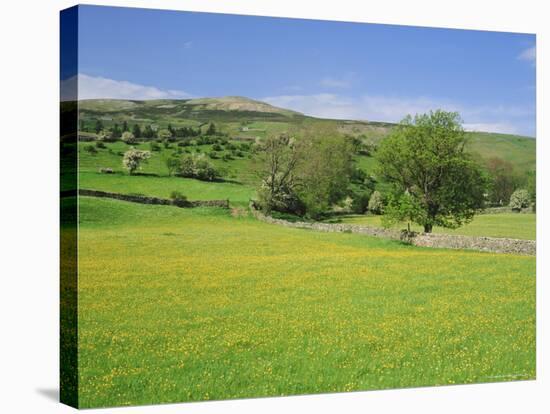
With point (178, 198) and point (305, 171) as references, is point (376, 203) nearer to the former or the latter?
point (305, 171)

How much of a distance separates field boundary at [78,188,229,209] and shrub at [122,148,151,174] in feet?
1.50

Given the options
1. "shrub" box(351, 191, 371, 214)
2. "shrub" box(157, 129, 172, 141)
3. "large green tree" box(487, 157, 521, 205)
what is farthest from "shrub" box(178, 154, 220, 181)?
"large green tree" box(487, 157, 521, 205)

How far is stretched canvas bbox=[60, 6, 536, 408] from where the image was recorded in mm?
15703

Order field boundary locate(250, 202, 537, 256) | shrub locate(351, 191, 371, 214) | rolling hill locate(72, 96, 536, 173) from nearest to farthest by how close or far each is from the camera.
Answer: rolling hill locate(72, 96, 536, 173) → field boundary locate(250, 202, 537, 256) → shrub locate(351, 191, 371, 214)

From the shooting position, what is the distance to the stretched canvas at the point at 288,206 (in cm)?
1570

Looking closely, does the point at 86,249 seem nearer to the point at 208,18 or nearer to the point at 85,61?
the point at 85,61

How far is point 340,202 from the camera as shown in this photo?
1844 centimetres

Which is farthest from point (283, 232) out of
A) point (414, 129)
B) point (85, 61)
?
point (85, 61)

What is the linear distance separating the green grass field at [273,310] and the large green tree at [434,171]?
2.82ft

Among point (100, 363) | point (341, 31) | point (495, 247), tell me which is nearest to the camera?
point (100, 363)

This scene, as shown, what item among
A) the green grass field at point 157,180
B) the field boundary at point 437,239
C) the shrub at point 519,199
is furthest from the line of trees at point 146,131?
the shrub at point 519,199

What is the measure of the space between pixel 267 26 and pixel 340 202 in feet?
11.5

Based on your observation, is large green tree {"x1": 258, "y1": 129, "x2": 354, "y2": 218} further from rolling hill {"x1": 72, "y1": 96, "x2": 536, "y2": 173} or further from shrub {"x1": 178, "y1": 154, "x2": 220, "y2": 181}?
shrub {"x1": 178, "y1": 154, "x2": 220, "y2": 181}

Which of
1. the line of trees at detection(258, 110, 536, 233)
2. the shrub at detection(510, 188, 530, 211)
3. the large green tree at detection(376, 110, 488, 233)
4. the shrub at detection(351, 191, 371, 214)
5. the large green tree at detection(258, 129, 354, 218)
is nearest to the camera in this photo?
the large green tree at detection(258, 129, 354, 218)
